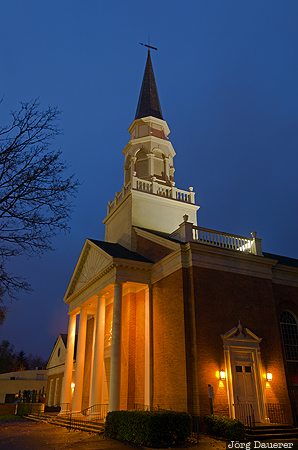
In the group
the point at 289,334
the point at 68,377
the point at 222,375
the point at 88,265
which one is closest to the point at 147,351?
the point at 222,375

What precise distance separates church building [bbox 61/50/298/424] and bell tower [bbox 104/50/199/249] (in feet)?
1.16

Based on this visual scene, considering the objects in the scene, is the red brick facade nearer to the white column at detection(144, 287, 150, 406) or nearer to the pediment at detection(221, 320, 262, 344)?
the pediment at detection(221, 320, 262, 344)

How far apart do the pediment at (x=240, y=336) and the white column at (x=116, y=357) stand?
554cm

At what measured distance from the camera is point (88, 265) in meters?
27.0

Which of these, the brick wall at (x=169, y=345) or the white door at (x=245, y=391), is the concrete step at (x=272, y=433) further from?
the brick wall at (x=169, y=345)

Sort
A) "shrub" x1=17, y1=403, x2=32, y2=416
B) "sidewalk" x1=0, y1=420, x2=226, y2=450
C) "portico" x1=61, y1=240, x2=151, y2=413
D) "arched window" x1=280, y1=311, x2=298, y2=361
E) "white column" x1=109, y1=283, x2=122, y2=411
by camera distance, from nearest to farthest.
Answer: "sidewalk" x1=0, y1=420, x2=226, y2=450 → "white column" x1=109, y1=283, x2=122, y2=411 → "portico" x1=61, y1=240, x2=151, y2=413 → "arched window" x1=280, y1=311, x2=298, y2=361 → "shrub" x1=17, y1=403, x2=32, y2=416

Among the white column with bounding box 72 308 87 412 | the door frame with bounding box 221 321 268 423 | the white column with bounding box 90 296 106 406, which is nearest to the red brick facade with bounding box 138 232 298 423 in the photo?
the door frame with bounding box 221 321 268 423

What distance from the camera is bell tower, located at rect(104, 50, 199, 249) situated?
27203mm

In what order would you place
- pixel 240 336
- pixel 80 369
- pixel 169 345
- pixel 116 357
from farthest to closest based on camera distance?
pixel 80 369 < pixel 116 357 < pixel 169 345 < pixel 240 336

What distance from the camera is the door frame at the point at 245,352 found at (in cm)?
1775

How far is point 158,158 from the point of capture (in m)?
31.0

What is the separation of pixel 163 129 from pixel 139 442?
24803mm

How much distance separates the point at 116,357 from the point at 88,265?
28.6ft

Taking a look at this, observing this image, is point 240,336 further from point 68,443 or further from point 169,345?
point 68,443
